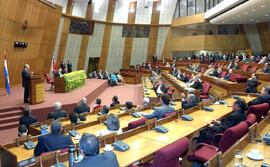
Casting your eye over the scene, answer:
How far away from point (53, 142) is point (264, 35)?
63.7 ft

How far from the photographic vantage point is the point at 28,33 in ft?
37.8

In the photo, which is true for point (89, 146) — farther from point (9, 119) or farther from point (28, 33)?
point (28, 33)

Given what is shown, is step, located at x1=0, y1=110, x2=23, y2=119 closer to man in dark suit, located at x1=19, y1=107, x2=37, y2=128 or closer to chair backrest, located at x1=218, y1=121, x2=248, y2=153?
man in dark suit, located at x1=19, y1=107, x2=37, y2=128

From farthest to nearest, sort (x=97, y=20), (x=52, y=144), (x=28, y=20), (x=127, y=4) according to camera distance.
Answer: (x=127, y=4), (x=97, y=20), (x=28, y=20), (x=52, y=144)

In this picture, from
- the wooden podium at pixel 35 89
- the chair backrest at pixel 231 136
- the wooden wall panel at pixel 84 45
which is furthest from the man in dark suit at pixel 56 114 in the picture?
the wooden wall panel at pixel 84 45

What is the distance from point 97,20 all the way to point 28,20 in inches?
327

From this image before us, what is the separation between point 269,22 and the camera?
1764cm

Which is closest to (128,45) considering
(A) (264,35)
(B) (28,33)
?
(B) (28,33)

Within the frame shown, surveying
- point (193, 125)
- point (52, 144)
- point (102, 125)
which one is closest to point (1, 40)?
point (102, 125)

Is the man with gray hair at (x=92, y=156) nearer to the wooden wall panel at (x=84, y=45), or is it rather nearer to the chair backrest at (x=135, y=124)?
the chair backrest at (x=135, y=124)

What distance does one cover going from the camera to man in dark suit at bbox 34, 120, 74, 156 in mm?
2922

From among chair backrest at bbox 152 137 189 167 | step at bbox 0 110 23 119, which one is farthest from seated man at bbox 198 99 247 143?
step at bbox 0 110 23 119

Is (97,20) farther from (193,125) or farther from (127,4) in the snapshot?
(193,125)

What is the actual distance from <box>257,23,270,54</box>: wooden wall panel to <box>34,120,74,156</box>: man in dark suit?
19.2 m
